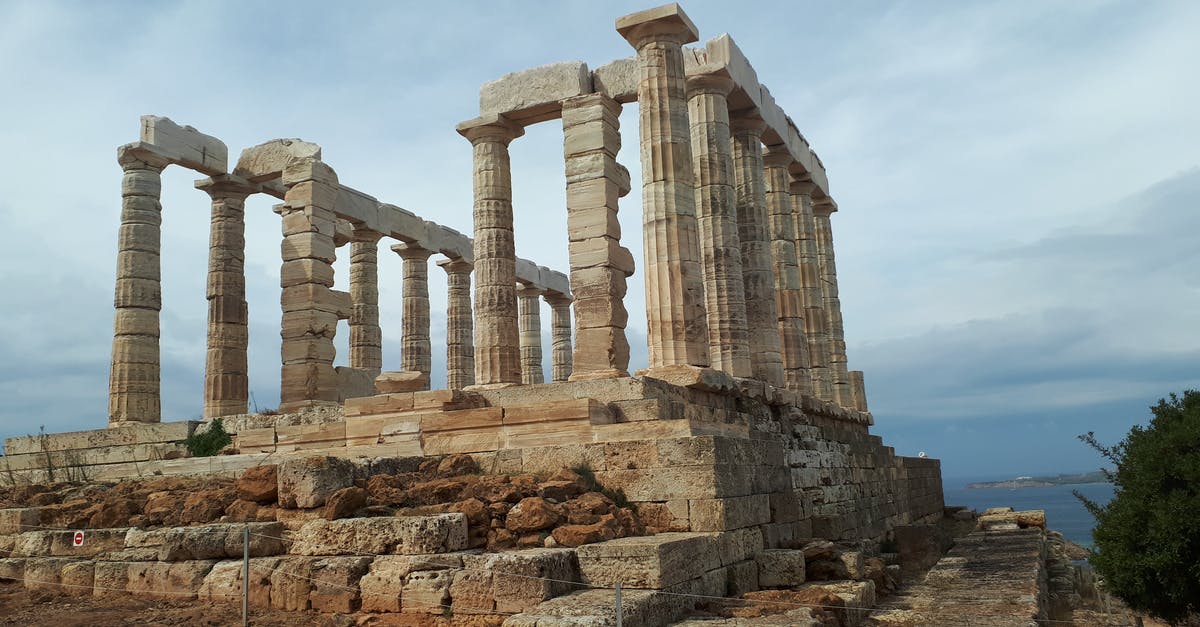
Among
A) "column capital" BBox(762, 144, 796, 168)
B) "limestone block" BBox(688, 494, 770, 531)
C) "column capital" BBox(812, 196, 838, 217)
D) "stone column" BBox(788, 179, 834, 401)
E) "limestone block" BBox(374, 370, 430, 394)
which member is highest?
"column capital" BBox(762, 144, 796, 168)

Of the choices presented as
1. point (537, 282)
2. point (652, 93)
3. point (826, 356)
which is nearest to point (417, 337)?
point (537, 282)

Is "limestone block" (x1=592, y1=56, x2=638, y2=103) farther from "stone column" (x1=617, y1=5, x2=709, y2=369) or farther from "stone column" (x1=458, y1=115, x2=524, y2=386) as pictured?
"stone column" (x1=458, y1=115, x2=524, y2=386)

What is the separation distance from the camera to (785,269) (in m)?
23.7

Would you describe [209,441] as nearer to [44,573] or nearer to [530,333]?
[44,573]

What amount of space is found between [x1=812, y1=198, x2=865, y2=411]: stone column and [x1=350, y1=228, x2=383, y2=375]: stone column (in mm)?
13108

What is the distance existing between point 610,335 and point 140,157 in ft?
40.8

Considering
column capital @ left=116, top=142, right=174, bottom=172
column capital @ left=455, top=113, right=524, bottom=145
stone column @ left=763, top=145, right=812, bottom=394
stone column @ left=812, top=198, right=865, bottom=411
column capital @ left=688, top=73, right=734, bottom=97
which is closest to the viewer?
column capital @ left=688, top=73, right=734, bottom=97

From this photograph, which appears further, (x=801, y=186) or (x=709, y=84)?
(x=801, y=186)

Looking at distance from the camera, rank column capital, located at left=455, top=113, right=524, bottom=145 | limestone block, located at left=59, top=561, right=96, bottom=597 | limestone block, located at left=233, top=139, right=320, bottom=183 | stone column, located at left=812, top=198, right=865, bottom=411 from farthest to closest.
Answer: stone column, located at left=812, top=198, right=865, bottom=411, limestone block, located at left=233, top=139, right=320, bottom=183, column capital, located at left=455, top=113, right=524, bottom=145, limestone block, located at left=59, top=561, right=96, bottom=597

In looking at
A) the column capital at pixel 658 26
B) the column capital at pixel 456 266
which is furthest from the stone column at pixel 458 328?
the column capital at pixel 658 26

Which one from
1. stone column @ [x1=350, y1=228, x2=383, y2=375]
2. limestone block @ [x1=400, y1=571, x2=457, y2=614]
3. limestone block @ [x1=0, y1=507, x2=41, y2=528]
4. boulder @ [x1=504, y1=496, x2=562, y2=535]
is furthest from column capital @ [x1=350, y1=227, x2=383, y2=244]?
limestone block @ [x1=400, y1=571, x2=457, y2=614]

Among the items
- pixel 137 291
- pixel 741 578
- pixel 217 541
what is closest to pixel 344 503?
pixel 217 541

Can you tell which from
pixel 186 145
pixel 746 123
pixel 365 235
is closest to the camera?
pixel 746 123

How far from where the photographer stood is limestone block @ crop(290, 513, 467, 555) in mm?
8383
